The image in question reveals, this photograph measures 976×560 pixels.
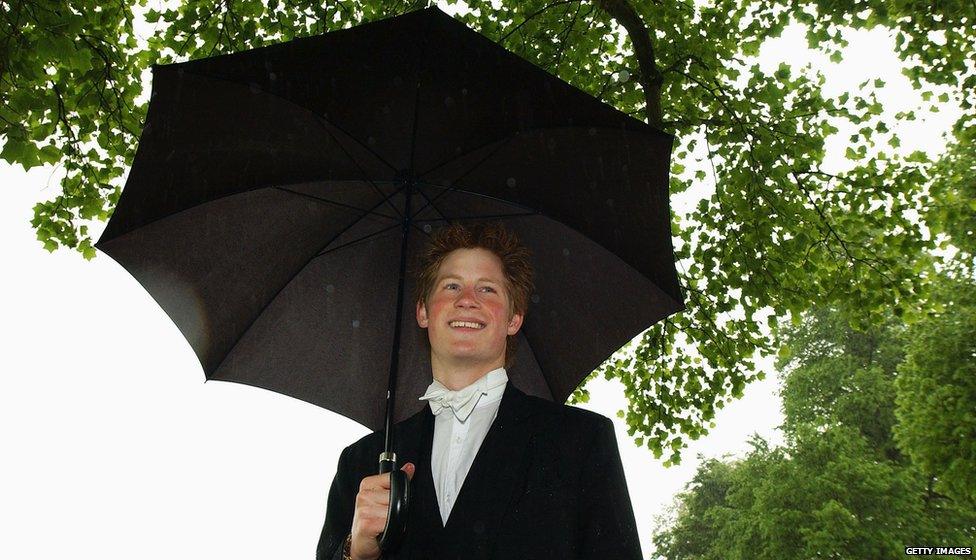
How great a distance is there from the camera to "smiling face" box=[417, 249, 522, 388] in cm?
281

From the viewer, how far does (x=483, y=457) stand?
2551 millimetres

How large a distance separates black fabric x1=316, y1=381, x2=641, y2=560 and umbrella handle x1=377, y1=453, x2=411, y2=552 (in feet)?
0.28

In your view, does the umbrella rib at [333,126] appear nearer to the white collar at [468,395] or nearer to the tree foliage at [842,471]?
the white collar at [468,395]

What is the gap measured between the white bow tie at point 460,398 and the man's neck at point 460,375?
1.0 inches

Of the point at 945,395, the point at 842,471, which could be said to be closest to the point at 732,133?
the point at 945,395

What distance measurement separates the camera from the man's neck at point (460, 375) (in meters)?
2.84

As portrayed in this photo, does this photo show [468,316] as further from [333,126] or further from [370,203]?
[333,126]

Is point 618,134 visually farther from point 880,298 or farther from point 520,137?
point 880,298

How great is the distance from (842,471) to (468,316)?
23.0 metres

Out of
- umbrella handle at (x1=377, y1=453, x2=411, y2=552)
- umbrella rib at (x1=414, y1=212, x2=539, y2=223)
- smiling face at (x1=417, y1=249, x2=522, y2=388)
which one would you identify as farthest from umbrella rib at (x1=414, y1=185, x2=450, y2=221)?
umbrella handle at (x1=377, y1=453, x2=411, y2=552)

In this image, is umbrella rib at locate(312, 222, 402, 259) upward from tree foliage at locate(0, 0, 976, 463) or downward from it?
downward

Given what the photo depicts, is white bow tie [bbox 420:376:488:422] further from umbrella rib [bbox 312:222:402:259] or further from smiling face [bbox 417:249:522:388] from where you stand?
umbrella rib [bbox 312:222:402:259]

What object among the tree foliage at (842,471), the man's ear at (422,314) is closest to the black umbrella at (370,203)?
the man's ear at (422,314)

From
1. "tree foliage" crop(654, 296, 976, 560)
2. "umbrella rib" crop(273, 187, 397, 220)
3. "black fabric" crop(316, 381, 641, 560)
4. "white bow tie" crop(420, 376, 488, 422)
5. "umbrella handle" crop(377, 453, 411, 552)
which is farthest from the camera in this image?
"tree foliage" crop(654, 296, 976, 560)
